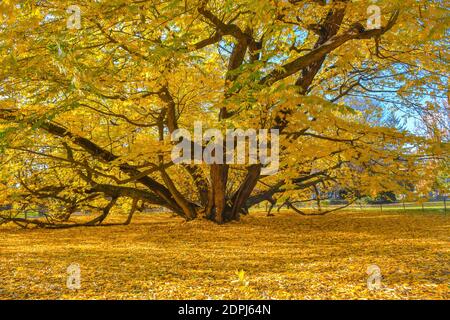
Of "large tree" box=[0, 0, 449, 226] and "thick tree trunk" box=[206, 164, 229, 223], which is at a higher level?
"large tree" box=[0, 0, 449, 226]

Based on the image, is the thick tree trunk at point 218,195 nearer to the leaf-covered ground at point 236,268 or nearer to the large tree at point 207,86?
the large tree at point 207,86

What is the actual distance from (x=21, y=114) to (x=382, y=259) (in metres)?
7.47

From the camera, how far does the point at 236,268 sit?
17.3 feet

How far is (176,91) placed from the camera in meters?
9.30

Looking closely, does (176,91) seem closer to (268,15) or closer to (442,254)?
(268,15)

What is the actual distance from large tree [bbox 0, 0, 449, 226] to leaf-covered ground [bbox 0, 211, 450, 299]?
1215 mm

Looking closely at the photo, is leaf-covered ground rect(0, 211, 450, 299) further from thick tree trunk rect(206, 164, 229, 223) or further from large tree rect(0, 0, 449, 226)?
thick tree trunk rect(206, 164, 229, 223)

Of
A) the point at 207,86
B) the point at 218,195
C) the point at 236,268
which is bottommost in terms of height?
the point at 236,268

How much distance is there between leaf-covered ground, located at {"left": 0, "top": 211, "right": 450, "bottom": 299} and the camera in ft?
12.5

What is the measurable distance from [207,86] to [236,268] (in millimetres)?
4747

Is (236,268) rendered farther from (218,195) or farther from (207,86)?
(218,195)

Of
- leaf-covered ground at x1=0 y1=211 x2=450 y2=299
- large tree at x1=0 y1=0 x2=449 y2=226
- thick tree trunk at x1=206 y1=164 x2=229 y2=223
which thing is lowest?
leaf-covered ground at x1=0 y1=211 x2=450 y2=299

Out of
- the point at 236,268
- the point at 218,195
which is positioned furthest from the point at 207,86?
the point at 236,268

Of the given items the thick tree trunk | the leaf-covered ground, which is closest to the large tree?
the thick tree trunk
